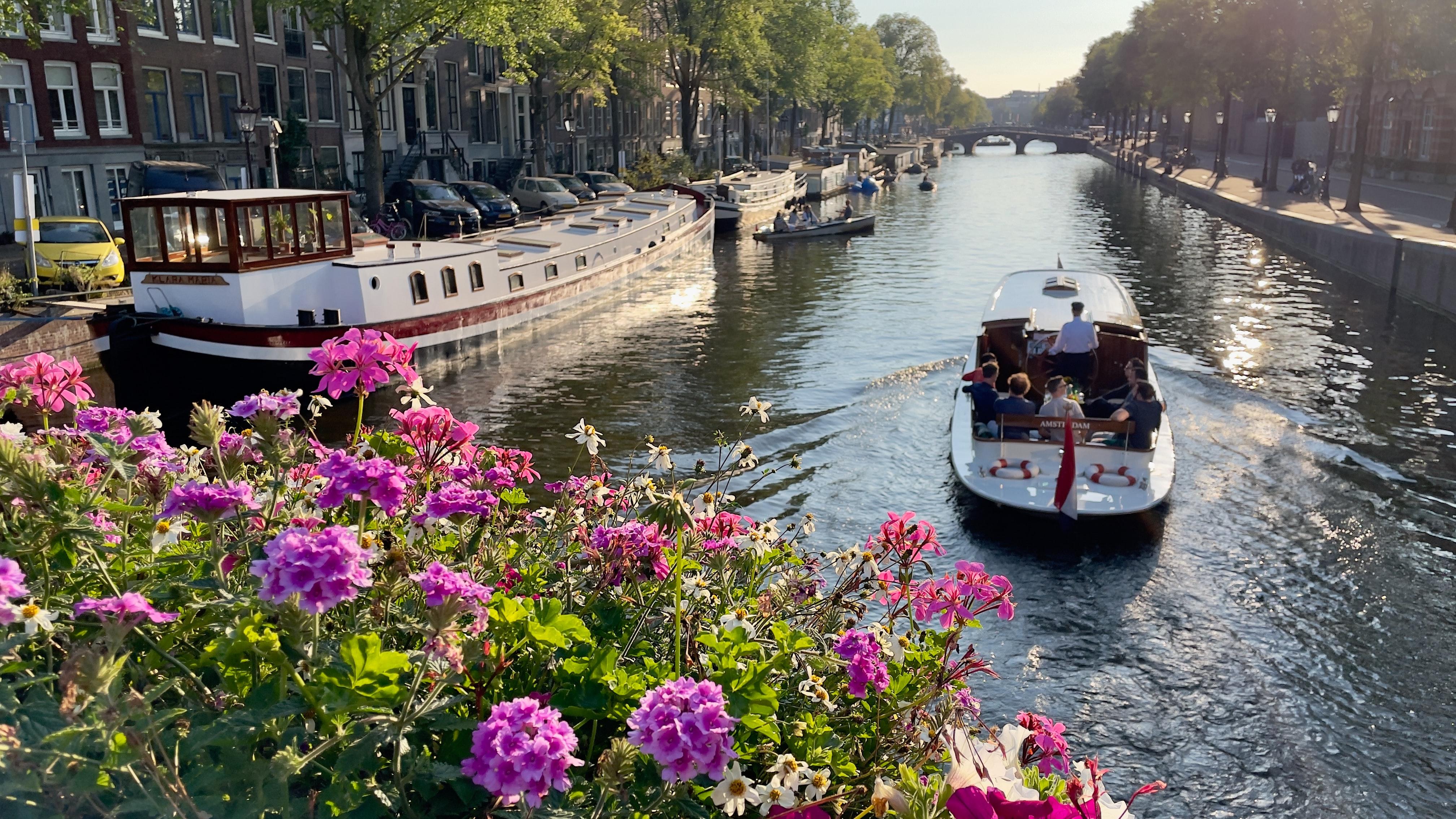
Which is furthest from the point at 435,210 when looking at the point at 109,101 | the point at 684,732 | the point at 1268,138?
the point at 1268,138

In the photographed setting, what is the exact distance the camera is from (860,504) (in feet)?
47.2

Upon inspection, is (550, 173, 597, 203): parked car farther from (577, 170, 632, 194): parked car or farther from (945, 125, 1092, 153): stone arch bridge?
(945, 125, 1092, 153): stone arch bridge

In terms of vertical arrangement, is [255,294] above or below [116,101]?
below

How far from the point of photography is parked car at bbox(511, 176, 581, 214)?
145ft

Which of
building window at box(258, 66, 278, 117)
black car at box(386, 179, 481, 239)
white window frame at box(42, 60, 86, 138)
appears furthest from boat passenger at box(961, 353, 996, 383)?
building window at box(258, 66, 278, 117)

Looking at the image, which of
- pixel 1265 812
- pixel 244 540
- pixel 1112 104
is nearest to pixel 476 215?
pixel 1265 812

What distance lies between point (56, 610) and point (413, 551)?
3.56ft

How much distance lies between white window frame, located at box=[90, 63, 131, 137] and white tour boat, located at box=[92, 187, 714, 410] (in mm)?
16275

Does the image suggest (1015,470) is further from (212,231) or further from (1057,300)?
(212,231)

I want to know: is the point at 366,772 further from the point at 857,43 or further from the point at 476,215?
the point at 857,43

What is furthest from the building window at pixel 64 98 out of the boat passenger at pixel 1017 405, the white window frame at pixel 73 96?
the boat passenger at pixel 1017 405

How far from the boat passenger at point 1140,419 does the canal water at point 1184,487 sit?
1003 millimetres

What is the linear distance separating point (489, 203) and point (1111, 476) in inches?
1259

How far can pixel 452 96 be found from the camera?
5159 cm
